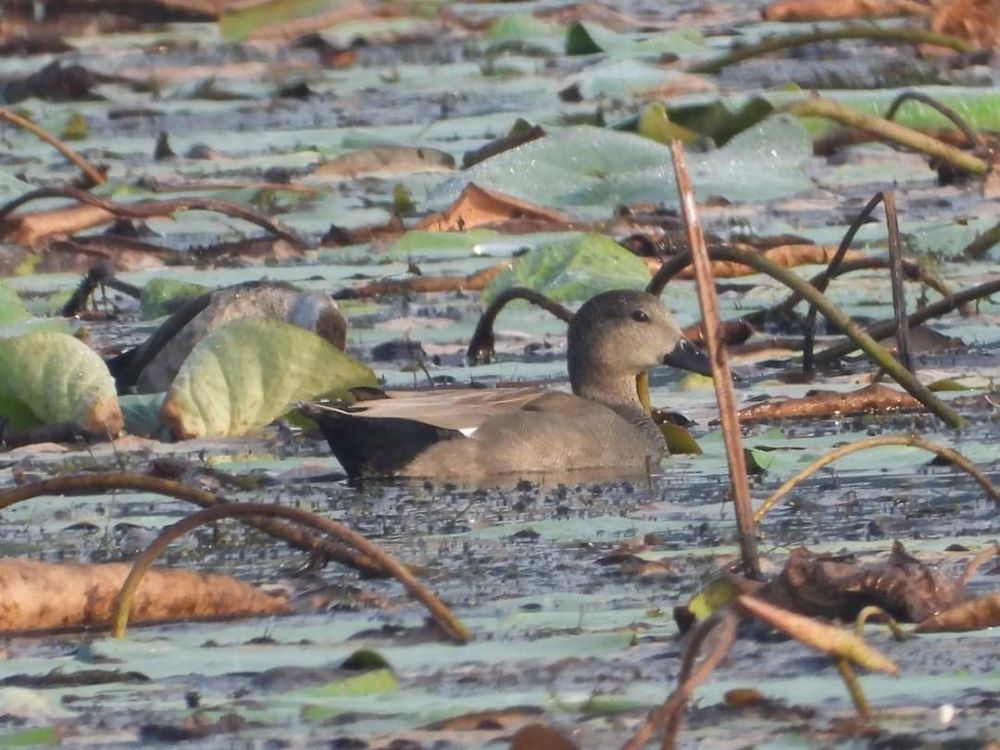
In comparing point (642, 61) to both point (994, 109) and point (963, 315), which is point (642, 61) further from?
point (963, 315)

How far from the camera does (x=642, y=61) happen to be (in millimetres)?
12609

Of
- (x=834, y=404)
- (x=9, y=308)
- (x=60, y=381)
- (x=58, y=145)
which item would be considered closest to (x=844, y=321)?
(x=834, y=404)

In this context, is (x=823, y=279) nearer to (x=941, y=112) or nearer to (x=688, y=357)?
(x=688, y=357)

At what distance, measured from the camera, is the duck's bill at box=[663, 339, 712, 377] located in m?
6.77

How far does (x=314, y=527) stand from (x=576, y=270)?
4034mm

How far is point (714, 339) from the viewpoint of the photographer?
3516 mm

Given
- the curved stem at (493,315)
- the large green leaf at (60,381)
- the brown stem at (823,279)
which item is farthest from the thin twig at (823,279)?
the large green leaf at (60,381)

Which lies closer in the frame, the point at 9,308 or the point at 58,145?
the point at 9,308

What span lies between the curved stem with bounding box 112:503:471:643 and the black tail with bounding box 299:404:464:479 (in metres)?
2.10

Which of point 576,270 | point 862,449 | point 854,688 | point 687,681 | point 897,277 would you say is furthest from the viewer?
point 576,270

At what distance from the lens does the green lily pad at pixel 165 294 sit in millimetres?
7516

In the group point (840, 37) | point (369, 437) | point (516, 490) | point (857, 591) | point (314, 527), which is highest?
point (840, 37)

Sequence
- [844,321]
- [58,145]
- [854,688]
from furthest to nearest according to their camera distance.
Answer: [58,145], [844,321], [854,688]

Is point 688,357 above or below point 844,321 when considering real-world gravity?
below
